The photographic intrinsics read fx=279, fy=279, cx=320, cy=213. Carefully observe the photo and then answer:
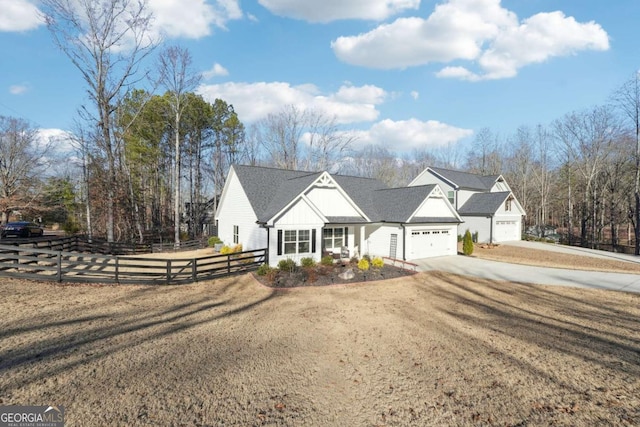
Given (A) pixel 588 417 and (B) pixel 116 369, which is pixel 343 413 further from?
(B) pixel 116 369

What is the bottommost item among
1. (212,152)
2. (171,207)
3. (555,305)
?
(555,305)

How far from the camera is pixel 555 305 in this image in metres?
10.6

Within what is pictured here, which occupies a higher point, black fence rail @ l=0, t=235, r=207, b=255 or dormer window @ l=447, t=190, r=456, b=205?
dormer window @ l=447, t=190, r=456, b=205

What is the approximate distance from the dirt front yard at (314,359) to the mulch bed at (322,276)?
87.9 inches

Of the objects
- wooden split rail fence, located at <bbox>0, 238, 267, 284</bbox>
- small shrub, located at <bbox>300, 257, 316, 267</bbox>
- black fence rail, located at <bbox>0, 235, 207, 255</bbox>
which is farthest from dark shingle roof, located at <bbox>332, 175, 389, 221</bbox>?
black fence rail, located at <bbox>0, 235, 207, 255</bbox>

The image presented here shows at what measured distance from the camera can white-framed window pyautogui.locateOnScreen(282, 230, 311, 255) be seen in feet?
52.5

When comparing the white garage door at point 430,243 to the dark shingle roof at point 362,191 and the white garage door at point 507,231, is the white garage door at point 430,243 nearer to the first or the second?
the dark shingle roof at point 362,191

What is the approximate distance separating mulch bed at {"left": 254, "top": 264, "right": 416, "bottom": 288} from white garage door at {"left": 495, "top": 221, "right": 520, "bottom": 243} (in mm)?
19826

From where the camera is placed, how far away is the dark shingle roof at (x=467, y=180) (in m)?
33.4

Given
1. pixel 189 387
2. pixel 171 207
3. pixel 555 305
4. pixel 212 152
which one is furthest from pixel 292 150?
pixel 189 387

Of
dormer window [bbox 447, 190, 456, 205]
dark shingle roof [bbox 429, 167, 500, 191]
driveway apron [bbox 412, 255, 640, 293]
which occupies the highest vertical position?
dark shingle roof [bbox 429, 167, 500, 191]

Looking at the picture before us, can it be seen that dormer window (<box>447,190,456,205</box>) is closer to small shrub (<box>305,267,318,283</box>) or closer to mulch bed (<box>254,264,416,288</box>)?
mulch bed (<box>254,264,416,288</box>)

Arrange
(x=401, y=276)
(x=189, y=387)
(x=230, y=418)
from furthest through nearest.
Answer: (x=401, y=276) → (x=189, y=387) → (x=230, y=418)

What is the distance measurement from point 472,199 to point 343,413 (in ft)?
110
